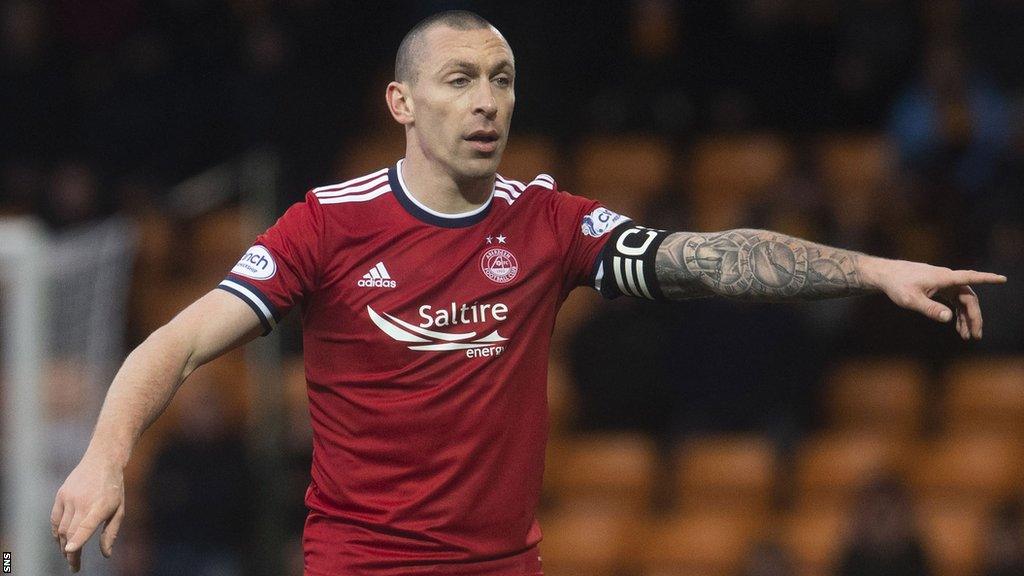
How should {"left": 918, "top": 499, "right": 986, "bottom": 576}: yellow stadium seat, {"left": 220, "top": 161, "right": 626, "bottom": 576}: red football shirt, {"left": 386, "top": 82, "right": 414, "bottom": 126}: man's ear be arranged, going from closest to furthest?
{"left": 220, "top": 161, "right": 626, "bottom": 576}: red football shirt → {"left": 386, "top": 82, "right": 414, "bottom": 126}: man's ear → {"left": 918, "top": 499, "right": 986, "bottom": 576}: yellow stadium seat

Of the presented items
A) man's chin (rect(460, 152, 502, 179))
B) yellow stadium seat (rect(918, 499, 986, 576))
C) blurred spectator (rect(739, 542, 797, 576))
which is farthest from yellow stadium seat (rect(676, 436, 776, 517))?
man's chin (rect(460, 152, 502, 179))

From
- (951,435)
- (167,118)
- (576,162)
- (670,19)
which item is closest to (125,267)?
(167,118)

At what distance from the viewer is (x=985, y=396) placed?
33.9ft

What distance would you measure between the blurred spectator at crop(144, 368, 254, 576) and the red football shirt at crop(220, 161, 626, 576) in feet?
17.8

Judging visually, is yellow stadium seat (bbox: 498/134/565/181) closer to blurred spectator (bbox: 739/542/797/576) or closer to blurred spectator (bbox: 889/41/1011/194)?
blurred spectator (bbox: 889/41/1011/194)

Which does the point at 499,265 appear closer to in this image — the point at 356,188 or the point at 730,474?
the point at 356,188

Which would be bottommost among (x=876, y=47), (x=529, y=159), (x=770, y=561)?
(x=770, y=561)

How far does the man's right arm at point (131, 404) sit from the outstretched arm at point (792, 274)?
4.09 ft

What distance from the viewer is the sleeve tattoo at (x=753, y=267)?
452 cm

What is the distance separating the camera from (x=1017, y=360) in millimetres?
10266

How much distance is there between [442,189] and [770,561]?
5292 mm

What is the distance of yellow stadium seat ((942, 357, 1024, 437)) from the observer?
33.6 feet

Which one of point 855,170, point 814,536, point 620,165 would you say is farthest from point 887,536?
point 620,165

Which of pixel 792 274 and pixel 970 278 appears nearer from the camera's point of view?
pixel 970 278
